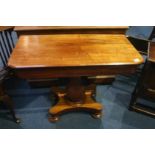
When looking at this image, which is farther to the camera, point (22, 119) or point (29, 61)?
point (22, 119)

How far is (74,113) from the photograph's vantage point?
1774 mm

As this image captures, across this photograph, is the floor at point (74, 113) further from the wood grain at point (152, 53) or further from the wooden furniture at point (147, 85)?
the wood grain at point (152, 53)

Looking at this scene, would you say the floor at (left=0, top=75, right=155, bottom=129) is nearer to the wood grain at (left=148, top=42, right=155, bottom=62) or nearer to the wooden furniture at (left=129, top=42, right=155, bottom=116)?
the wooden furniture at (left=129, top=42, right=155, bottom=116)

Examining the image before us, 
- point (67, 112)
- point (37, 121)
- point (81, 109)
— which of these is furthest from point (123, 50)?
point (37, 121)

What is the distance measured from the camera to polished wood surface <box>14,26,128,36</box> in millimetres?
1525

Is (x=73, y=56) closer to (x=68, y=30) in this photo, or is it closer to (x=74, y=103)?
(x=68, y=30)

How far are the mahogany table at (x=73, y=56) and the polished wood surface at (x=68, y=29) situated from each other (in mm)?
55

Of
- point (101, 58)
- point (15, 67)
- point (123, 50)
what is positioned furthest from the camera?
point (123, 50)

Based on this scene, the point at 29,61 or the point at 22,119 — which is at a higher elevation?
the point at 29,61

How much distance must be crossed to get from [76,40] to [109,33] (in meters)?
0.37

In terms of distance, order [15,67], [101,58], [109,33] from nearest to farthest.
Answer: [15,67]
[101,58]
[109,33]

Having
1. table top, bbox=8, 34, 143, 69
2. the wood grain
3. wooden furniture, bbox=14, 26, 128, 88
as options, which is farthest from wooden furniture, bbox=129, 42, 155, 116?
wooden furniture, bbox=14, 26, 128, 88

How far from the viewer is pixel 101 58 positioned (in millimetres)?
1146

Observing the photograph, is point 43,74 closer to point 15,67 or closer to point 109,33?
point 15,67
